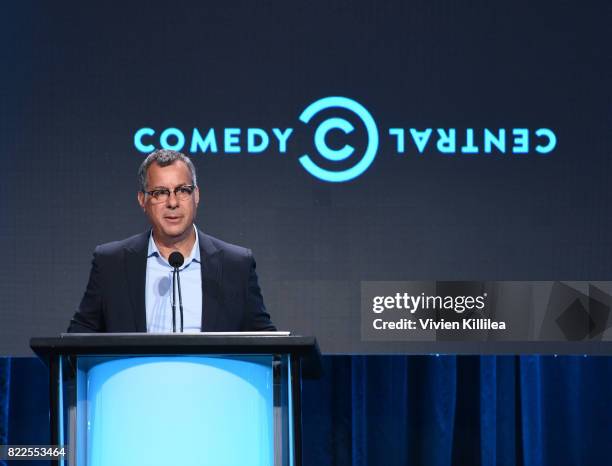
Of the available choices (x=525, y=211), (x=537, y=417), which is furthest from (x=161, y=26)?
(x=537, y=417)

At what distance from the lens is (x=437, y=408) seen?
539 cm

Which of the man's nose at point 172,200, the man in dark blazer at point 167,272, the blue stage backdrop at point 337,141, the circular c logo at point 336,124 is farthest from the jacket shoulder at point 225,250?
the circular c logo at point 336,124

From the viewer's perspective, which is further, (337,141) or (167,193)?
(337,141)

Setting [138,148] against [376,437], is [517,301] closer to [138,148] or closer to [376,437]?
[376,437]

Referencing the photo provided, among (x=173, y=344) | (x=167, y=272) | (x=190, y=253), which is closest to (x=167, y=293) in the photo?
(x=167, y=272)

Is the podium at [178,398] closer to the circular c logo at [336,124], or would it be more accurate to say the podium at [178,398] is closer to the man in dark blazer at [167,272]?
the man in dark blazer at [167,272]

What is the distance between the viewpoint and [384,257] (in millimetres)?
4969

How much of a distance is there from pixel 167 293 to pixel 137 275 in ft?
0.42

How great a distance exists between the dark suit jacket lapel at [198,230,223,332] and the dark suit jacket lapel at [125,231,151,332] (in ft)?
0.68

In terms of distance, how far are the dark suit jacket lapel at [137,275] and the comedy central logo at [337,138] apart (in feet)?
3.90

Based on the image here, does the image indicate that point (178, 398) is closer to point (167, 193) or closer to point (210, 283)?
point (210, 283)

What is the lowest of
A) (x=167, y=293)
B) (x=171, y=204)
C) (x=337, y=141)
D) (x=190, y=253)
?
(x=167, y=293)

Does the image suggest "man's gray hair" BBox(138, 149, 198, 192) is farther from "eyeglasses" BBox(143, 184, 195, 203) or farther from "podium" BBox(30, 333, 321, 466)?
"podium" BBox(30, 333, 321, 466)

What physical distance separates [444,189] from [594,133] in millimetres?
752
